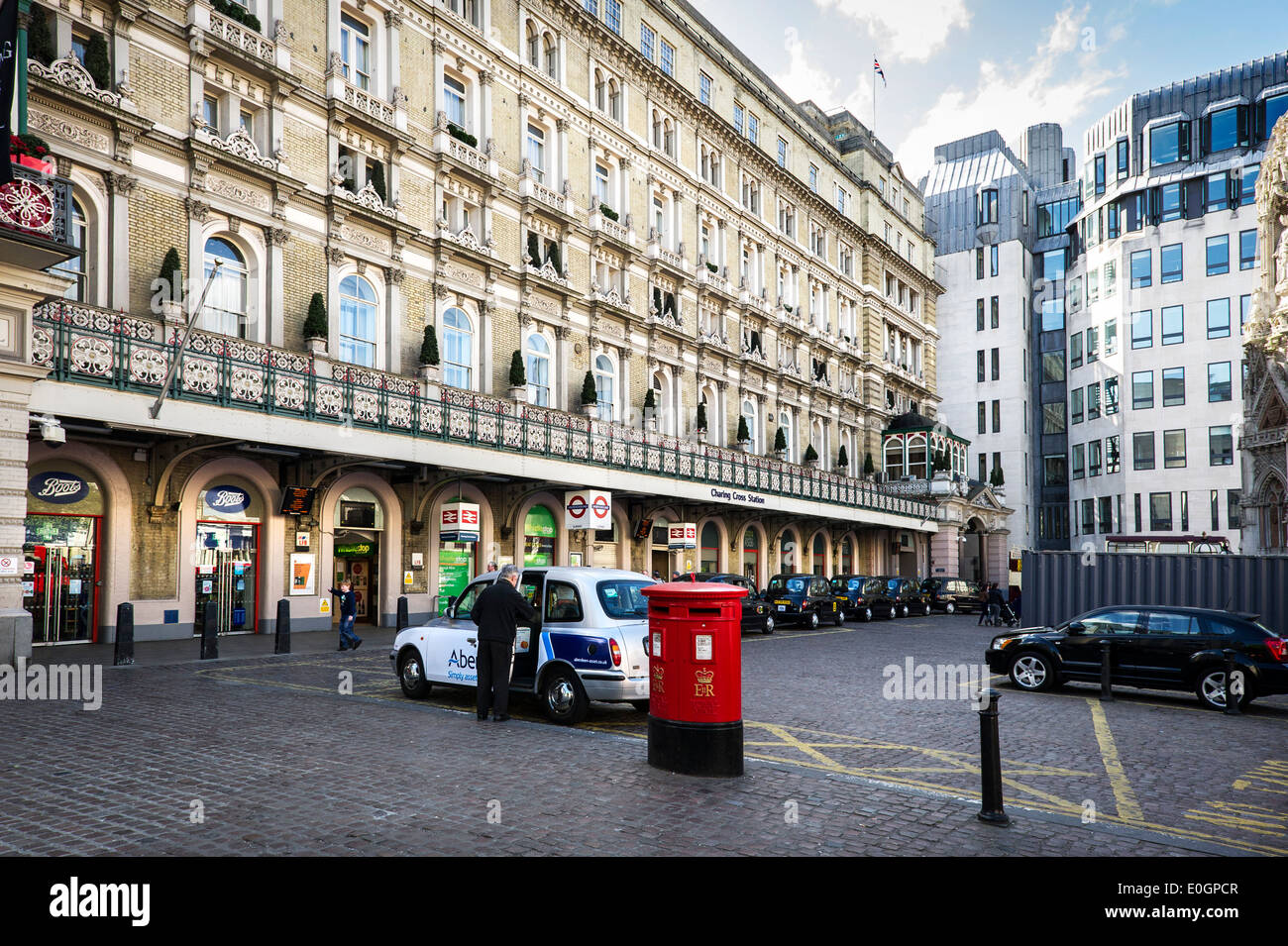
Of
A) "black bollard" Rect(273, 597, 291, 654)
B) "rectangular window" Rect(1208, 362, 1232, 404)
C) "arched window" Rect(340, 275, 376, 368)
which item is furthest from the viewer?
"rectangular window" Rect(1208, 362, 1232, 404)

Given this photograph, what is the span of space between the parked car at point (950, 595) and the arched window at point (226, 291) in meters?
31.5

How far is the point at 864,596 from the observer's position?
36094mm

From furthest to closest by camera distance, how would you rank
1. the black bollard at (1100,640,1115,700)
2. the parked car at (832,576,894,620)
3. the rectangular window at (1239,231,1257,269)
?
the rectangular window at (1239,231,1257,269) → the parked car at (832,576,894,620) → the black bollard at (1100,640,1115,700)

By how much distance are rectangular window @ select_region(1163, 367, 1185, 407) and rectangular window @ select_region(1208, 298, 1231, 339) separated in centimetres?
280

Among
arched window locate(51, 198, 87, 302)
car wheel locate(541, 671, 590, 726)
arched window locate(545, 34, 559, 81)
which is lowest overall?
car wheel locate(541, 671, 590, 726)

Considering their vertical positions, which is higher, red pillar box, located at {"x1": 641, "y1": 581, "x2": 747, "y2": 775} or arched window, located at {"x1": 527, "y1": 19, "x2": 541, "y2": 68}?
arched window, located at {"x1": 527, "y1": 19, "x2": 541, "y2": 68}

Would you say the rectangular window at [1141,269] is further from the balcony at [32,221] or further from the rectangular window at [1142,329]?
the balcony at [32,221]

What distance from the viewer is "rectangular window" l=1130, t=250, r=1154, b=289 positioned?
61594 mm

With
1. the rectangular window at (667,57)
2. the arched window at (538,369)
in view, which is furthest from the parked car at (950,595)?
the rectangular window at (667,57)

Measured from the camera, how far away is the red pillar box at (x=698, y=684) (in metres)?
8.07

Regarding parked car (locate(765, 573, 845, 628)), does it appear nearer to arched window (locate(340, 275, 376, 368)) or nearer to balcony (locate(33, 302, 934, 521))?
balcony (locate(33, 302, 934, 521))

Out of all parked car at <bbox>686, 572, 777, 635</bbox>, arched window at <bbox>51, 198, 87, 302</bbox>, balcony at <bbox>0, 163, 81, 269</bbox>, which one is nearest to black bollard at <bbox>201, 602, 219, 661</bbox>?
balcony at <bbox>0, 163, 81, 269</bbox>

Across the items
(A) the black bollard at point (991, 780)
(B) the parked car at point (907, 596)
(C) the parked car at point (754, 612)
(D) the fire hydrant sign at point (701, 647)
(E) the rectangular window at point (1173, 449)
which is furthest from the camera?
(E) the rectangular window at point (1173, 449)

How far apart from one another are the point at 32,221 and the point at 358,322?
12.1 meters
